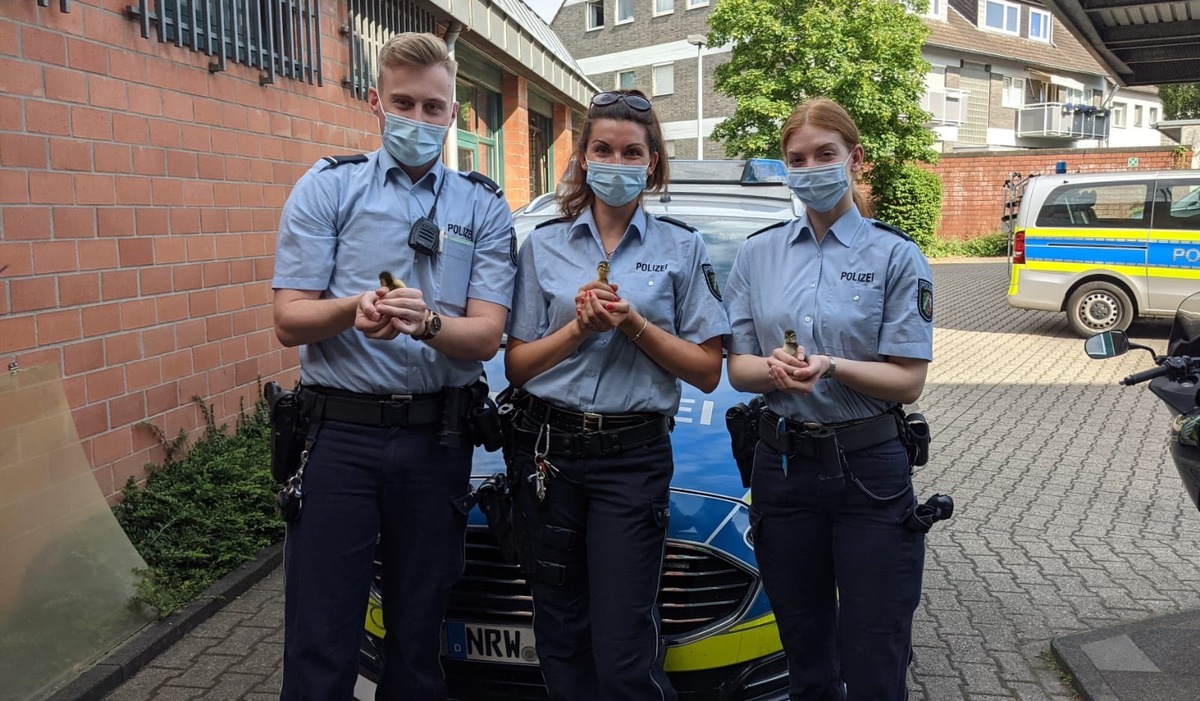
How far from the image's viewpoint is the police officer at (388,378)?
2520 millimetres

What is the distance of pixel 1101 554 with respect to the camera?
5.10 metres

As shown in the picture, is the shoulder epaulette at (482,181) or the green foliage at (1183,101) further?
the green foliage at (1183,101)

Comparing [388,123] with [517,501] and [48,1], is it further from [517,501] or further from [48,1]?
[48,1]

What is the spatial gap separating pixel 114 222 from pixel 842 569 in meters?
3.85

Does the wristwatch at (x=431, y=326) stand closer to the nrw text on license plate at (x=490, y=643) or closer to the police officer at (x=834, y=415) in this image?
the police officer at (x=834, y=415)

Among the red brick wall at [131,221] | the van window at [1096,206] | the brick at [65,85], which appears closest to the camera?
the red brick wall at [131,221]

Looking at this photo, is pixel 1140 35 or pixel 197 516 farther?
pixel 1140 35

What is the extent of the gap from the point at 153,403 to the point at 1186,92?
145 ft

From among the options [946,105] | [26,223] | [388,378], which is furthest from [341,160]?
[946,105]

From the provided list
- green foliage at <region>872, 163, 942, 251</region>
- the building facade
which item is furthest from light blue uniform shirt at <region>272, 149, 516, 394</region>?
green foliage at <region>872, 163, 942, 251</region>

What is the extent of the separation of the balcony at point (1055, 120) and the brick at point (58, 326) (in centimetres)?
4047

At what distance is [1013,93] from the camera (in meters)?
39.8

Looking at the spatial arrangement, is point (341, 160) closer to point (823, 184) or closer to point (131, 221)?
point (823, 184)

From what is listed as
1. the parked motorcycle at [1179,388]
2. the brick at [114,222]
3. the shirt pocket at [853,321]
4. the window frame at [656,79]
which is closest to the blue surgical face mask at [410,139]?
the shirt pocket at [853,321]
